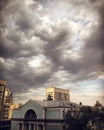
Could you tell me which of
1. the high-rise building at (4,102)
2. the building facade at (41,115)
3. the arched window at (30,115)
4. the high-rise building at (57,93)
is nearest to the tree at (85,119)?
the building facade at (41,115)

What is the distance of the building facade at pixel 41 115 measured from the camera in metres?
31.2

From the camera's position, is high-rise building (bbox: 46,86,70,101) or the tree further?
high-rise building (bbox: 46,86,70,101)

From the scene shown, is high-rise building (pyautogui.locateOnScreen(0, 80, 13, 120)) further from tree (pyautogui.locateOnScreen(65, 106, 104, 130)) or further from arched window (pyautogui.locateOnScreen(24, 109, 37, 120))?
tree (pyautogui.locateOnScreen(65, 106, 104, 130))

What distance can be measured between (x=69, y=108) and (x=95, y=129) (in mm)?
5917

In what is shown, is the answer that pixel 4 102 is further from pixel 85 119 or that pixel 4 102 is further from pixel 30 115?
pixel 85 119

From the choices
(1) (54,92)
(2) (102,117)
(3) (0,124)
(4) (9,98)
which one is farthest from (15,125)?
(1) (54,92)

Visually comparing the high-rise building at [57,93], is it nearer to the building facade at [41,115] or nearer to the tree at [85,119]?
the building facade at [41,115]

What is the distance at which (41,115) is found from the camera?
33250 mm

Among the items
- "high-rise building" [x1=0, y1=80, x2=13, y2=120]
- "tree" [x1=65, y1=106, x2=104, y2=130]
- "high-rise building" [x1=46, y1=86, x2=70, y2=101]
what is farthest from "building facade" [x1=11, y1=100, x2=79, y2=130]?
"high-rise building" [x1=46, y1=86, x2=70, y2=101]

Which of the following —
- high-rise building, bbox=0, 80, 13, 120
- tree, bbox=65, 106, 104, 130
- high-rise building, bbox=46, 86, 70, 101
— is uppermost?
high-rise building, bbox=46, 86, 70, 101

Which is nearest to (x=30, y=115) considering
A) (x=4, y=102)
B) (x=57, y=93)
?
(x=4, y=102)

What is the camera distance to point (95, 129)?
91.5ft

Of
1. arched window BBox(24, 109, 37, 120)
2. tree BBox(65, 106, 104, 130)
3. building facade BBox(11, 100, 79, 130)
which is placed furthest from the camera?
arched window BBox(24, 109, 37, 120)

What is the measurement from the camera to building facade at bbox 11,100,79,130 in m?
31.2
